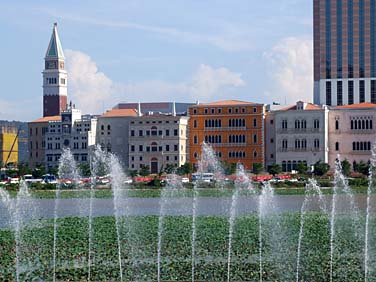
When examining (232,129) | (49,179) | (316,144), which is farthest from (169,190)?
(232,129)

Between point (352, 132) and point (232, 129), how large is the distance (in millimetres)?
13964

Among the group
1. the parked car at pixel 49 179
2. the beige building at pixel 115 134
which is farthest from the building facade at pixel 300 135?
the parked car at pixel 49 179

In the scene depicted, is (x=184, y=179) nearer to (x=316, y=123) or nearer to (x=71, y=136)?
(x=316, y=123)

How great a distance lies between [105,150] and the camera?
407 ft

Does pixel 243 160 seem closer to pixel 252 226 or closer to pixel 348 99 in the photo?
pixel 348 99

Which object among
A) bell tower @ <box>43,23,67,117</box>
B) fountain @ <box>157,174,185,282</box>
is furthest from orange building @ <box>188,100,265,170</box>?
bell tower @ <box>43,23,67,117</box>

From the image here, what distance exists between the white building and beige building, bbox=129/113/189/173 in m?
6.27

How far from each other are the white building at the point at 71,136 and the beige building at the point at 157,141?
627 cm

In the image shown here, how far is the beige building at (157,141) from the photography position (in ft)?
397

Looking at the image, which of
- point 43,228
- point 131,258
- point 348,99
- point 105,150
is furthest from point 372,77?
point 131,258

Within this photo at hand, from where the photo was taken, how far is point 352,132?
114 metres

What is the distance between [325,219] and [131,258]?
17234 mm

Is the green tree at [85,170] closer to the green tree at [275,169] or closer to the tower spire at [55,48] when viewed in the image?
the green tree at [275,169]

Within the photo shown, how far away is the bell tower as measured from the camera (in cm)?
14612
